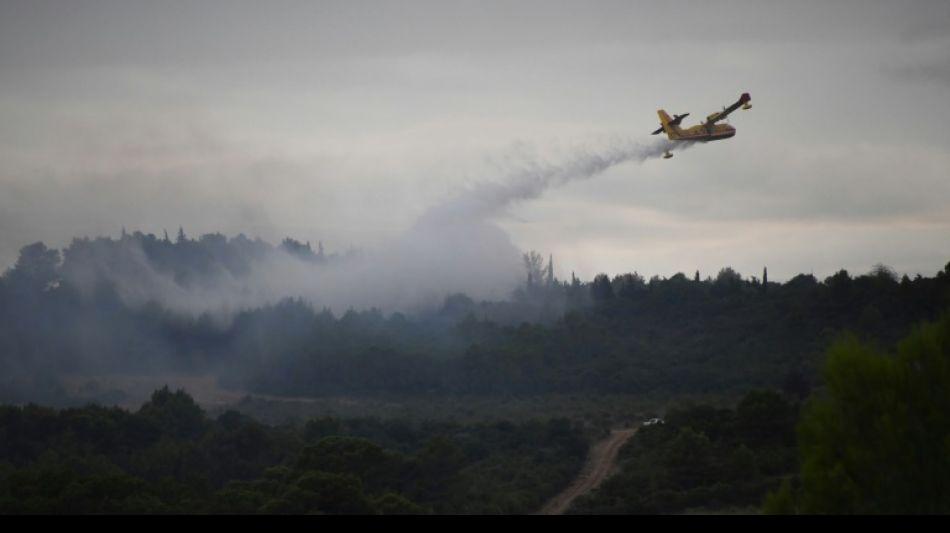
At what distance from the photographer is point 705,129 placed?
64312mm

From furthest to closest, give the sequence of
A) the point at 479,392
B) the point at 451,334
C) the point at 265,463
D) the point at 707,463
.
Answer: the point at 451,334
the point at 479,392
the point at 265,463
the point at 707,463

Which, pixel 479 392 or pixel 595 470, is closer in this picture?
pixel 595 470

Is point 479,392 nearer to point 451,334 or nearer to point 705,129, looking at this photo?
point 451,334

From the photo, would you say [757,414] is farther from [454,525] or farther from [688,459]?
[454,525]

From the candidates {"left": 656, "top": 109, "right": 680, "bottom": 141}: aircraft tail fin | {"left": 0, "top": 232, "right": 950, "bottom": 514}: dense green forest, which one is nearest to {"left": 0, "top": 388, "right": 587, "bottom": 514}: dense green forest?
{"left": 0, "top": 232, "right": 950, "bottom": 514}: dense green forest

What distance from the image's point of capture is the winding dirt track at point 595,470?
50938 mm

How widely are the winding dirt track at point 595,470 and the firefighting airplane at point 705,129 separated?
15.6 m

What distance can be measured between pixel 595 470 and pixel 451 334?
2137 inches

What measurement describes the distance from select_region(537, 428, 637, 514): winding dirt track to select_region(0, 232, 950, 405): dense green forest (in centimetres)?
1332

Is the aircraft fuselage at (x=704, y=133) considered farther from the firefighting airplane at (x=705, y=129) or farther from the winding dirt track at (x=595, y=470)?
the winding dirt track at (x=595, y=470)

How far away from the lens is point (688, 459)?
157 feet

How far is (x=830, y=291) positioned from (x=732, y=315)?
14.1 m

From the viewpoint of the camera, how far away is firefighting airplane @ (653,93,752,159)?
63438mm

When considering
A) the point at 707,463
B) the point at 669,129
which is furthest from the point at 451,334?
the point at 707,463
